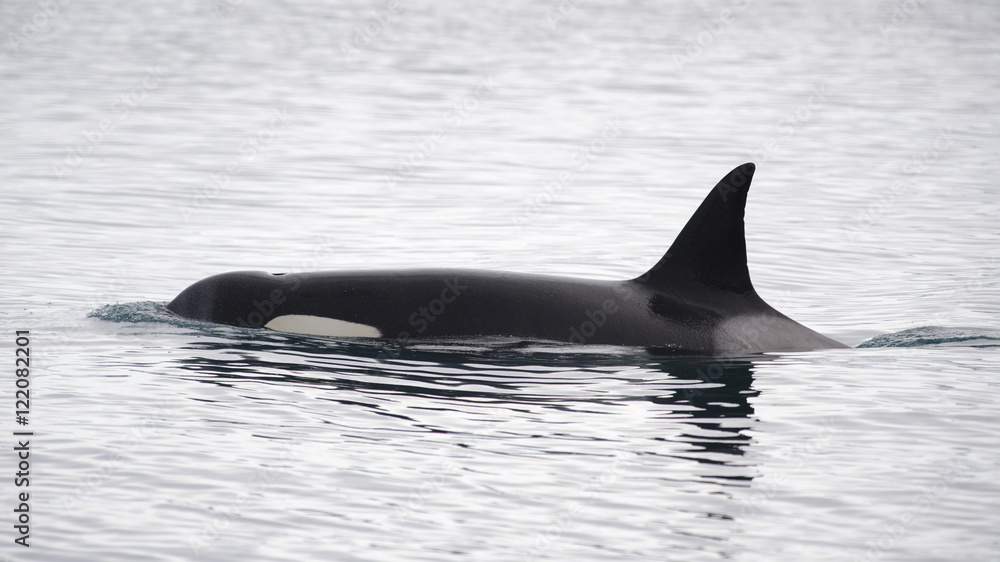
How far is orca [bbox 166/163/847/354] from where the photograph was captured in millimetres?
11820

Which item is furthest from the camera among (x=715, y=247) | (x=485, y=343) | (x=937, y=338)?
(x=937, y=338)

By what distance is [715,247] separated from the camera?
11922 millimetres

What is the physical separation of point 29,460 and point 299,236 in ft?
36.4

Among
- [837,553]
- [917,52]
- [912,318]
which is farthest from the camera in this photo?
[917,52]

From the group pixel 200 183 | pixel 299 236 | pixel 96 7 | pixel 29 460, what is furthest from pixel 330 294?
pixel 96 7

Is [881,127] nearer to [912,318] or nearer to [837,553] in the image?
[912,318]

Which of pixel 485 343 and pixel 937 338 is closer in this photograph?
pixel 485 343

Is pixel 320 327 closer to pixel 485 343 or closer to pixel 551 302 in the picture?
pixel 485 343

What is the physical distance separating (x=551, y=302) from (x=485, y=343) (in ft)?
2.33

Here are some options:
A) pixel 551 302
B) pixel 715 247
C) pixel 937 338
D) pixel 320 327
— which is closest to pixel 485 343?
pixel 551 302

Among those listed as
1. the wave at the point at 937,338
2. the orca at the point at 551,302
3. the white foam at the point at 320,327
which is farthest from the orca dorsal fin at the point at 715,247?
the white foam at the point at 320,327

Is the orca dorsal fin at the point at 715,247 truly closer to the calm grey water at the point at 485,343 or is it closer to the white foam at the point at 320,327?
the calm grey water at the point at 485,343

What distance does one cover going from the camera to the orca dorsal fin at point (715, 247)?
11.7 meters

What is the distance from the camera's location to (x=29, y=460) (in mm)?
8781
